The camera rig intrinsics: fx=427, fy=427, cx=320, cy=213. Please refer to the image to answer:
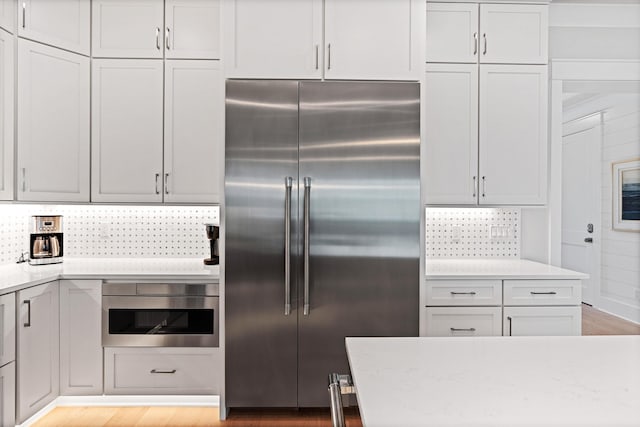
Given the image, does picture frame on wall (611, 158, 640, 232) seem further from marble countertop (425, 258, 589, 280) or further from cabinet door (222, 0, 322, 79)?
cabinet door (222, 0, 322, 79)

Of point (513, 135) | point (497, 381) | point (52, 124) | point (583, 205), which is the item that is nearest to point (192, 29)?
point (52, 124)

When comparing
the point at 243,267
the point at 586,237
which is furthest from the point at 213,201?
the point at 586,237

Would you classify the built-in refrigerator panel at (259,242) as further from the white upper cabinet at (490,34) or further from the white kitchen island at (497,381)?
the white kitchen island at (497,381)

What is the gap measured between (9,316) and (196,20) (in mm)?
2077

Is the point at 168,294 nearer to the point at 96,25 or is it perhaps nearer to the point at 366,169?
the point at 366,169

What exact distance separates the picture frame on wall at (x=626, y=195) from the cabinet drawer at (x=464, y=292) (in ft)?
10.2

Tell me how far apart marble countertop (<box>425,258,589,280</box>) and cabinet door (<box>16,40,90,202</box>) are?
234cm

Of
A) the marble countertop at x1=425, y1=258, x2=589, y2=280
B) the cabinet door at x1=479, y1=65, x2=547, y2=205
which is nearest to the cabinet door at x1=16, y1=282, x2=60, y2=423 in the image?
the marble countertop at x1=425, y1=258, x2=589, y2=280

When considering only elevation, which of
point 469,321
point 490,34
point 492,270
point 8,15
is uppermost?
point 490,34

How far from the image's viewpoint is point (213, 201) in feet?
9.32

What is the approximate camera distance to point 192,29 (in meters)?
2.85

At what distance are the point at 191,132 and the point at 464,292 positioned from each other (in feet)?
6.61

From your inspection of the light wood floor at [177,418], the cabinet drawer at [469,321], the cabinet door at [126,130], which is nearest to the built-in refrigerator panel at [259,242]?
the light wood floor at [177,418]

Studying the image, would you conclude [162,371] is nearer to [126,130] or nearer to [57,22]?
[126,130]
